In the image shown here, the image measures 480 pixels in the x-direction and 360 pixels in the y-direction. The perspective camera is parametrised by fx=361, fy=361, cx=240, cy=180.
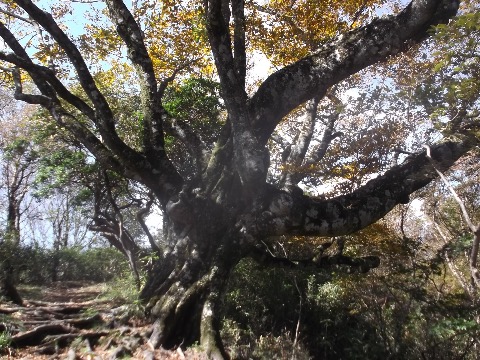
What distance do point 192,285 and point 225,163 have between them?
233 centimetres

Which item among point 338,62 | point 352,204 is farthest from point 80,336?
point 338,62

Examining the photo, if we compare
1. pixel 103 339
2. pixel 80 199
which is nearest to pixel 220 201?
pixel 103 339

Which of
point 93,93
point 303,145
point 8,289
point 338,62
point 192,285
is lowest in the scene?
point 192,285

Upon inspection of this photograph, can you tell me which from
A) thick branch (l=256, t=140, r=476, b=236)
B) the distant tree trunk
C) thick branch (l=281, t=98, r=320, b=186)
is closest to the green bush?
the distant tree trunk

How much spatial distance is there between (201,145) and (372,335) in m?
5.95

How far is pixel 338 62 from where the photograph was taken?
6.46m

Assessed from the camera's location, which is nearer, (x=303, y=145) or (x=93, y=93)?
(x=93, y=93)

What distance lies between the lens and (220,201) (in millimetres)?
6270

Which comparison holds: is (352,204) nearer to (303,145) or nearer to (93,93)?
(303,145)

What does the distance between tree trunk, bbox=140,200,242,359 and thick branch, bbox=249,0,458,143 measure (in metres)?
1.98

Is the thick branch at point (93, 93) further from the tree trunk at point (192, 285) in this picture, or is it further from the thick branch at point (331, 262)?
the thick branch at point (331, 262)

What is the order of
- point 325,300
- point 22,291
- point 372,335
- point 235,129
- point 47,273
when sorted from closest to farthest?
point 235,129 < point 372,335 < point 325,300 < point 22,291 < point 47,273

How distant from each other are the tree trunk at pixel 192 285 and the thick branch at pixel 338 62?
1.98 meters

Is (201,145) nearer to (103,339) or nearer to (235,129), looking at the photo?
(235,129)
